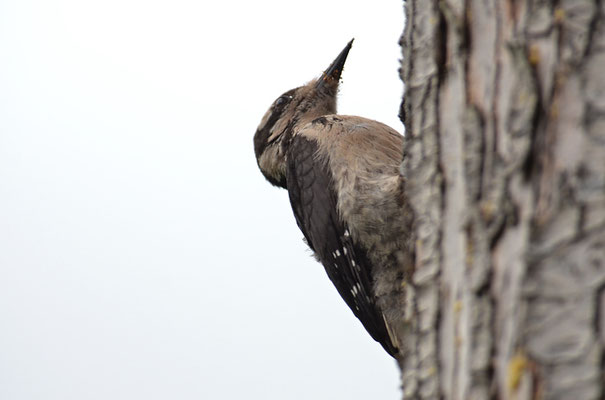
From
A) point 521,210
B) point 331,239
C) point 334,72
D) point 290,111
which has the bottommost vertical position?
point 331,239

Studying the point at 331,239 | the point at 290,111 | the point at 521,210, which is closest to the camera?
the point at 521,210

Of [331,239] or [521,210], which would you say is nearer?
[521,210]

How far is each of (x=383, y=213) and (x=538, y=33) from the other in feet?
7.95

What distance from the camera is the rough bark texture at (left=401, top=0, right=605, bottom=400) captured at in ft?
3.90

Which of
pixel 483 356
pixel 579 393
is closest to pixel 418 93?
pixel 483 356

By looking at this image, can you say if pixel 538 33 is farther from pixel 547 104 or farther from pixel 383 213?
pixel 383 213

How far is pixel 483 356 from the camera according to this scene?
4.24 feet

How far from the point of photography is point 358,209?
12.3ft

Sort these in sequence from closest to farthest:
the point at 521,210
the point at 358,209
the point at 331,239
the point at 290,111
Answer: the point at 521,210, the point at 358,209, the point at 331,239, the point at 290,111

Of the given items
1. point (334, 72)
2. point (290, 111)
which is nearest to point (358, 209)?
point (290, 111)

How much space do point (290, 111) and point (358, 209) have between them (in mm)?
1564

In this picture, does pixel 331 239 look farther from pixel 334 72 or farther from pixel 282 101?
pixel 334 72

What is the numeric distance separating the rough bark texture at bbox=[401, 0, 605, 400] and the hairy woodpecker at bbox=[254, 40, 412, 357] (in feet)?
6.63

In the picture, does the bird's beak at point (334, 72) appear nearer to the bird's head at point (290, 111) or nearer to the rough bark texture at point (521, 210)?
the bird's head at point (290, 111)
